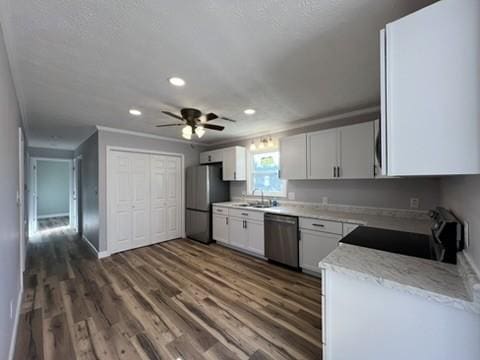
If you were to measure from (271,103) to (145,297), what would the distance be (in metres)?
2.83

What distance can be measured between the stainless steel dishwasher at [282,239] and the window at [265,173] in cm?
81

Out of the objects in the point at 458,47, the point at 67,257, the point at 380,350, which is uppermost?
the point at 458,47

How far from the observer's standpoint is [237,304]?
89.9 inches

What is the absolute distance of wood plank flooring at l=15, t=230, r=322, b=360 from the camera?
1689 millimetres

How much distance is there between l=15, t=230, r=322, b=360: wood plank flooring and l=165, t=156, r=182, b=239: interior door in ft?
3.96

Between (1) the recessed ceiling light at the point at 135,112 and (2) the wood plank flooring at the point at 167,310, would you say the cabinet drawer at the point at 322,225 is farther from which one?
(1) the recessed ceiling light at the point at 135,112

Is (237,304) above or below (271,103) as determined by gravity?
below

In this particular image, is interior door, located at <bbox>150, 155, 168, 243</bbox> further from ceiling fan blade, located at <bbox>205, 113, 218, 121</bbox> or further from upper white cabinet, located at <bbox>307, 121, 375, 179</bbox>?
upper white cabinet, located at <bbox>307, 121, 375, 179</bbox>

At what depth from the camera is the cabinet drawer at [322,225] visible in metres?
2.64

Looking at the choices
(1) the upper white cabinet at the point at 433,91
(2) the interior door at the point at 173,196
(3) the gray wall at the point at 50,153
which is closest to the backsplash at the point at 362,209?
(1) the upper white cabinet at the point at 433,91

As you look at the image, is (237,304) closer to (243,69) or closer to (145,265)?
(145,265)

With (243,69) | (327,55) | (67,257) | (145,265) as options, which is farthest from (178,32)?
(67,257)

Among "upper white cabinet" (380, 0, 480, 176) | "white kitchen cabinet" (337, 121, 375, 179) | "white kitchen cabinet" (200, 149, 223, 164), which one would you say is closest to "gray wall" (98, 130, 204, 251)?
"white kitchen cabinet" (200, 149, 223, 164)

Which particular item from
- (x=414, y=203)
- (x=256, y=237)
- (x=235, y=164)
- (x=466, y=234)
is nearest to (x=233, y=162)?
(x=235, y=164)
